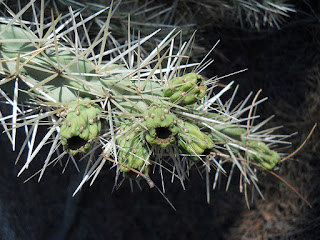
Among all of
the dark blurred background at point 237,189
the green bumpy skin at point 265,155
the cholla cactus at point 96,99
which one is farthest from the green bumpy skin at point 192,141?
the dark blurred background at point 237,189

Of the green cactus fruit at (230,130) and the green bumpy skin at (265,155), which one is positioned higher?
the green cactus fruit at (230,130)

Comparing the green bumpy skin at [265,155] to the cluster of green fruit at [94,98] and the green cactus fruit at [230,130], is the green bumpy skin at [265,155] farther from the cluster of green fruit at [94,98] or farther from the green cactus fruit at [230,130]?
the cluster of green fruit at [94,98]

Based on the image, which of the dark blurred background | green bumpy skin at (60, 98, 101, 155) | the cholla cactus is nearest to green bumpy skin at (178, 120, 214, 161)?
the cholla cactus

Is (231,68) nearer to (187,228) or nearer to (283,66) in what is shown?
(283,66)

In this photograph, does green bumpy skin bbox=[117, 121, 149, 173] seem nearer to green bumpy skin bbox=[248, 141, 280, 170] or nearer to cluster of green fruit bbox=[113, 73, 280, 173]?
cluster of green fruit bbox=[113, 73, 280, 173]

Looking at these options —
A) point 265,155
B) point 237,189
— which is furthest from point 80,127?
point 237,189

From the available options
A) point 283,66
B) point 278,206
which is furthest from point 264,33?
point 278,206
